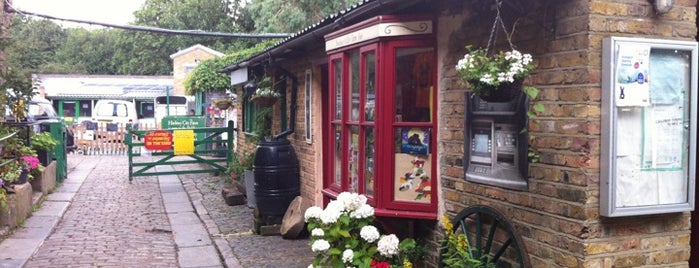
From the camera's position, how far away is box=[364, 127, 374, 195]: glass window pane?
211 inches

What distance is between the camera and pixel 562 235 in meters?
3.62

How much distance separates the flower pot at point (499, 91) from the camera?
3748 mm

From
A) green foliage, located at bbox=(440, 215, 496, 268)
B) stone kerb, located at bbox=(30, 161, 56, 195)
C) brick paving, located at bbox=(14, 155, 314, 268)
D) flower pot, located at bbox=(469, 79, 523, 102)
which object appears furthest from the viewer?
stone kerb, located at bbox=(30, 161, 56, 195)

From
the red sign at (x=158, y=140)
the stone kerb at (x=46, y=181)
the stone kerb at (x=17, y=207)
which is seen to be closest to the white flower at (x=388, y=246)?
the stone kerb at (x=17, y=207)

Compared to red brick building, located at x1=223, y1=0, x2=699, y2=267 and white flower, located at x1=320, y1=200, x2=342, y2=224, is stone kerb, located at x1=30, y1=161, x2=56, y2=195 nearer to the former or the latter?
red brick building, located at x1=223, y1=0, x2=699, y2=267

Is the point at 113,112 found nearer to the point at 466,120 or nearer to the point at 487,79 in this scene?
the point at 466,120

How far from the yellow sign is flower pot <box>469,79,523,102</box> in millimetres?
10110

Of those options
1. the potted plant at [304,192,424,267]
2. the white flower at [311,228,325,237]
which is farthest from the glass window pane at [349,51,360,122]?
the white flower at [311,228,325,237]

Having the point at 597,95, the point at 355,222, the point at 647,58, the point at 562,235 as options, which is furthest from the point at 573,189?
A: the point at 355,222

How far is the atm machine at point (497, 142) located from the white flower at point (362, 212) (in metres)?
0.86

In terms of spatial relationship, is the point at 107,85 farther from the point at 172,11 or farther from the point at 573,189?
the point at 573,189

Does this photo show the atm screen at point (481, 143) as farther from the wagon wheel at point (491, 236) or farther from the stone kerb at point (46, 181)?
the stone kerb at point (46, 181)

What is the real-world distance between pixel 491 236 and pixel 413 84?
1.48 metres

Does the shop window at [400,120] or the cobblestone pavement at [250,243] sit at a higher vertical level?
the shop window at [400,120]
